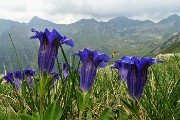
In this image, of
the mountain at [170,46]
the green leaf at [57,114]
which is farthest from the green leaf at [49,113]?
the mountain at [170,46]

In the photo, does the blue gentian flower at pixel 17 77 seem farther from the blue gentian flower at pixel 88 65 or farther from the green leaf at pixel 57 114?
the green leaf at pixel 57 114

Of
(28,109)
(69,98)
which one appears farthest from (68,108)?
(28,109)

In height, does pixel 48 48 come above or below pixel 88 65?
above

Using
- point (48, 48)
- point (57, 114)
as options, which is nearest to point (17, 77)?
point (48, 48)

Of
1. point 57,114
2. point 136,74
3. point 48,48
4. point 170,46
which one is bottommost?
point 170,46

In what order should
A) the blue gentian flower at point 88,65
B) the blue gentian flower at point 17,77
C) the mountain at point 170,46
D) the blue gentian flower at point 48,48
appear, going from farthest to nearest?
the mountain at point 170,46 < the blue gentian flower at point 17,77 < the blue gentian flower at point 88,65 < the blue gentian flower at point 48,48

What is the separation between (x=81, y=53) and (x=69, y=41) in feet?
0.49

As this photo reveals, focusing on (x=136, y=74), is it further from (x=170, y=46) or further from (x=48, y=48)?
(x=170, y=46)

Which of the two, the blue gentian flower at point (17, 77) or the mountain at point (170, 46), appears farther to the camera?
the mountain at point (170, 46)

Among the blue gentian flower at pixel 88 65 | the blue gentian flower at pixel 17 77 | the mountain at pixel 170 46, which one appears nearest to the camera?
the blue gentian flower at pixel 88 65

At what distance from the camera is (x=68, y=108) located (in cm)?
289

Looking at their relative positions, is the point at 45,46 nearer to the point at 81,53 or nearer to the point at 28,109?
the point at 81,53

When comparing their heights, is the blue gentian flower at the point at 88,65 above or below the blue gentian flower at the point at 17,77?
above

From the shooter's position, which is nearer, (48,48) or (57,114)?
(57,114)
